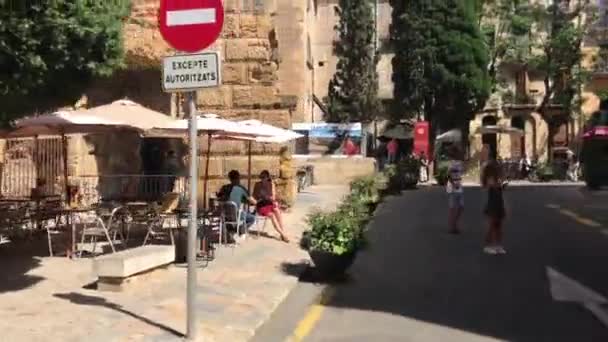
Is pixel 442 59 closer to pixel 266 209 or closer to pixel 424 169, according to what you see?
pixel 424 169

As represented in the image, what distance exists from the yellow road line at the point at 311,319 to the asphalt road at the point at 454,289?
12 mm

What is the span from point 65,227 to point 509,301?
8289 millimetres

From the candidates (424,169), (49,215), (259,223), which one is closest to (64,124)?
(49,215)

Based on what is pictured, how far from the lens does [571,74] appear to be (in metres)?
54.6

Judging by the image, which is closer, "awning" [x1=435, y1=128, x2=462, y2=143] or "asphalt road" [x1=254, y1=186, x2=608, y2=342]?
"asphalt road" [x1=254, y1=186, x2=608, y2=342]

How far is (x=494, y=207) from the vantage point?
1461 centimetres

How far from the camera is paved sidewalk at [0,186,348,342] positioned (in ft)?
27.8

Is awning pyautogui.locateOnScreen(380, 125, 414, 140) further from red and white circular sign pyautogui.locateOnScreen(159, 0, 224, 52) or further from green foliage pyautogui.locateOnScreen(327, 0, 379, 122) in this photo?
red and white circular sign pyautogui.locateOnScreen(159, 0, 224, 52)

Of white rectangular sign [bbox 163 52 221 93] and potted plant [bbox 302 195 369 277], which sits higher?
white rectangular sign [bbox 163 52 221 93]

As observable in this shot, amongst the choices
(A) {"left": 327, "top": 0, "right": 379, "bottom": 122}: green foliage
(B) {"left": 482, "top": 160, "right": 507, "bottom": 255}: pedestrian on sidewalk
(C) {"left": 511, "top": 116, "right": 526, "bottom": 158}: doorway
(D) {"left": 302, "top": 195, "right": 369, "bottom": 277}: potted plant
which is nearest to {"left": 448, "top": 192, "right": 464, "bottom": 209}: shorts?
(B) {"left": 482, "top": 160, "right": 507, "bottom": 255}: pedestrian on sidewalk

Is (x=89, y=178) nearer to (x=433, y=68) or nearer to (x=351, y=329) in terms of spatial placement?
(x=351, y=329)

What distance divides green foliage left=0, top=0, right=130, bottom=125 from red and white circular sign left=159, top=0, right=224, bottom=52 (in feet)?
4.38

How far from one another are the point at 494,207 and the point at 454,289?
11.4ft

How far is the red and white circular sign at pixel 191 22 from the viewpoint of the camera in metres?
8.02
